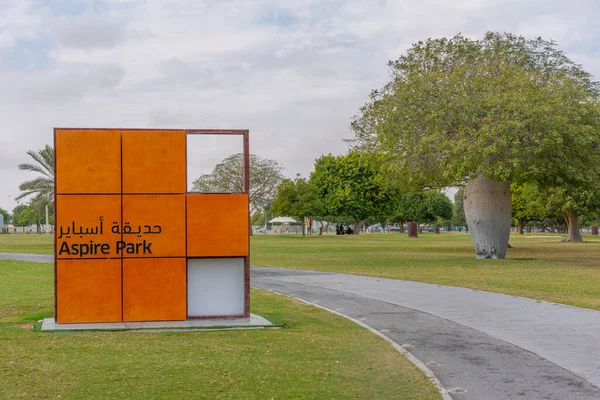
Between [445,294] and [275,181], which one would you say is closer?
[445,294]

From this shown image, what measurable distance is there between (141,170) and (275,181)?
75.8m

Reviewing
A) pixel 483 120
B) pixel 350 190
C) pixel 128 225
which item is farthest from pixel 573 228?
pixel 128 225

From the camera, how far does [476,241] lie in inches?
1319

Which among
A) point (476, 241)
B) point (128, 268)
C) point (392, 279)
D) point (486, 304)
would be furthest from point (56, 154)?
point (476, 241)

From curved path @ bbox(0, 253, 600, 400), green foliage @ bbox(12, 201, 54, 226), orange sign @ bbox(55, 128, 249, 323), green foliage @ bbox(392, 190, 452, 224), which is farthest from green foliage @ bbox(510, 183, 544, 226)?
orange sign @ bbox(55, 128, 249, 323)

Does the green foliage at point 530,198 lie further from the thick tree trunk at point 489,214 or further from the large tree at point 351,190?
the thick tree trunk at point 489,214

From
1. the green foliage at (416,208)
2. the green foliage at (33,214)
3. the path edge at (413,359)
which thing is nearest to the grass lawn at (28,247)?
the green foliage at (33,214)

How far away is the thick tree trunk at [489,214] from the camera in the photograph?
32.6m

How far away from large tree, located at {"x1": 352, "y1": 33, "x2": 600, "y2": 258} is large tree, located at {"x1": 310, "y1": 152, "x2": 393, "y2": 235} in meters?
48.4

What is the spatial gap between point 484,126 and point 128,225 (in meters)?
18.3

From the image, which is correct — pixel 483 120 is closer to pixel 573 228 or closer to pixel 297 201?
pixel 573 228

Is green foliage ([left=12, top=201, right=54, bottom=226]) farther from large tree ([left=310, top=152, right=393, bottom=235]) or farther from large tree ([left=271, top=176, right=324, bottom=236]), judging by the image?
large tree ([left=310, top=152, right=393, bottom=235])

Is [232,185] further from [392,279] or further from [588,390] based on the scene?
[588,390]

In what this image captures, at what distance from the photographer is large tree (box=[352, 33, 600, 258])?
28359mm
